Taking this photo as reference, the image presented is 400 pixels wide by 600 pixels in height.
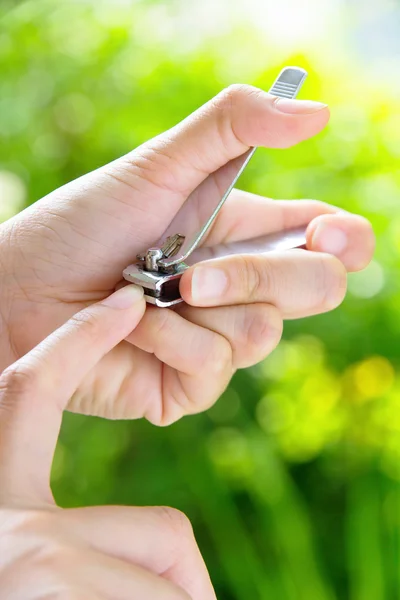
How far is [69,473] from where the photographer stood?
1.54m

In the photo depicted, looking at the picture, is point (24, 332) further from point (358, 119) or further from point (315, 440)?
point (358, 119)

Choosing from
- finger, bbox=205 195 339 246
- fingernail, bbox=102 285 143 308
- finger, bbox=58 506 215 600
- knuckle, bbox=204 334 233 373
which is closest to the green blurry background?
finger, bbox=205 195 339 246

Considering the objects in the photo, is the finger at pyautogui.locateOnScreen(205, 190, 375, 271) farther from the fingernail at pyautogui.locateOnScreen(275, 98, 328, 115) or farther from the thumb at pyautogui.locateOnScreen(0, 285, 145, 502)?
the thumb at pyautogui.locateOnScreen(0, 285, 145, 502)

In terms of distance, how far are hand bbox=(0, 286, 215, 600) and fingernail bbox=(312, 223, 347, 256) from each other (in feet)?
1.26

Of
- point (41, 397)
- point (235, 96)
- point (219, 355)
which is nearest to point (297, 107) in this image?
point (235, 96)

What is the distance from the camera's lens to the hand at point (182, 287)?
818 mm

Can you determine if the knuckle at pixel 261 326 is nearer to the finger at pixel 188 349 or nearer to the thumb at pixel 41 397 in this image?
the finger at pixel 188 349

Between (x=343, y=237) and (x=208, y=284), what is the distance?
21 cm

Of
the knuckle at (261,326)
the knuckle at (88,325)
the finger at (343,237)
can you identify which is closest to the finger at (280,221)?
the finger at (343,237)

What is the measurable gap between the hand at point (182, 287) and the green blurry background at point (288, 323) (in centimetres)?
44

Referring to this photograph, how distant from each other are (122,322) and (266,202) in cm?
36

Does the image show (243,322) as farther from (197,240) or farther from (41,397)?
(41,397)

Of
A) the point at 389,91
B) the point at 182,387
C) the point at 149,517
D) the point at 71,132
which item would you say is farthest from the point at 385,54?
the point at 149,517

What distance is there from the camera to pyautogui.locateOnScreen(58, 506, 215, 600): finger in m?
0.50
